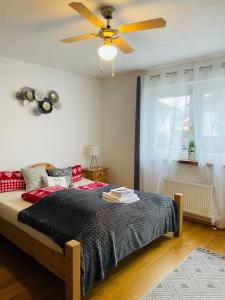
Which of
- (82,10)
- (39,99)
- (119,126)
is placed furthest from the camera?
(119,126)

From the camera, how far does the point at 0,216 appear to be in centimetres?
284

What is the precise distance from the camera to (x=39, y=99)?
151 inches

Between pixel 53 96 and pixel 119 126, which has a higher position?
pixel 53 96

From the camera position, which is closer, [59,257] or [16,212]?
[59,257]

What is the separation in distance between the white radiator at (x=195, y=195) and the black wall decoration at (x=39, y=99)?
7.81ft

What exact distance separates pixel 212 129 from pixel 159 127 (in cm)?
86

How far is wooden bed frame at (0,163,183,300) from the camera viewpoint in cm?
176

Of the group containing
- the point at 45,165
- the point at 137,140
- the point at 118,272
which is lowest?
the point at 118,272

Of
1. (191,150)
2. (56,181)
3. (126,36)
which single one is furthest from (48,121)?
(191,150)

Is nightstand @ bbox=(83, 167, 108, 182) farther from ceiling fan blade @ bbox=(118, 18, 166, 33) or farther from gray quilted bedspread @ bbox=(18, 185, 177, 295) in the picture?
ceiling fan blade @ bbox=(118, 18, 166, 33)

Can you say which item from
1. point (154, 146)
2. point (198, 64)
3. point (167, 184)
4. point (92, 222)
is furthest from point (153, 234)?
point (198, 64)

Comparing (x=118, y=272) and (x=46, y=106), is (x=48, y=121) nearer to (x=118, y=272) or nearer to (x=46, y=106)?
(x=46, y=106)

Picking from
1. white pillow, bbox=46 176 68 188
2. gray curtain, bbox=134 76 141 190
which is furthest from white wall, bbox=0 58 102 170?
gray curtain, bbox=134 76 141 190

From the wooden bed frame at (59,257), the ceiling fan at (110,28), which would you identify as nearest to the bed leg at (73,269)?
the wooden bed frame at (59,257)
